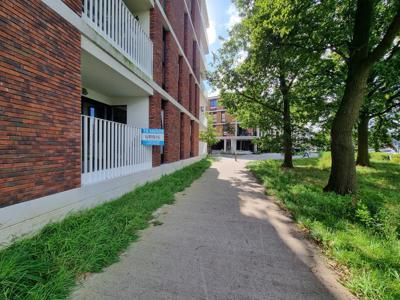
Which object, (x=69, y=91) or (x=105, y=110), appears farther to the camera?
(x=105, y=110)

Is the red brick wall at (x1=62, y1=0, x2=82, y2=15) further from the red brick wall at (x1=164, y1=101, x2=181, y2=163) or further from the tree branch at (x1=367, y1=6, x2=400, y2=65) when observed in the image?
the tree branch at (x1=367, y1=6, x2=400, y2=65)

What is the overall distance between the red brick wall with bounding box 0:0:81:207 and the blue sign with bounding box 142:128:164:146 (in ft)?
9.62

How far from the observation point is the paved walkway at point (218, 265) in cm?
223

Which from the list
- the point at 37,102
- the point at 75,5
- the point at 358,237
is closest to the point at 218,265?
the point at 358,237

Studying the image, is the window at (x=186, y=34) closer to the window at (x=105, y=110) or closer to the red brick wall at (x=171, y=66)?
the red brick wall at (x=171, y=66)

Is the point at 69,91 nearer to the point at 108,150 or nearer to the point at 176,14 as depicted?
the point at 108,150

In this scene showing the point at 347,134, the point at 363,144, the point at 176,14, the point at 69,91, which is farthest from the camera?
the point at 363,144

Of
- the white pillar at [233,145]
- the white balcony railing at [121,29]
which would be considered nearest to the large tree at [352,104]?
the white balcony railing at [121,29]

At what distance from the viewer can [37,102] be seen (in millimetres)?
3176

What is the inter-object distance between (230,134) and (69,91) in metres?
40.0

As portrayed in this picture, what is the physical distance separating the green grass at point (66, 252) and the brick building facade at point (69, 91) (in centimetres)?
67

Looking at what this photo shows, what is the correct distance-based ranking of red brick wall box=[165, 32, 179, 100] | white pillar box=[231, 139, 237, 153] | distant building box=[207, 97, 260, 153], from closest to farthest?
1. red brick wall box=[165, 32, 179, 100]
2. distant building box=[207, 97, 260, 153]
3. white pillar box=[231, 139, 237, 153]

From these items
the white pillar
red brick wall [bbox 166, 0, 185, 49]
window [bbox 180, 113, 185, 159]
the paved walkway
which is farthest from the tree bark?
the white pillar

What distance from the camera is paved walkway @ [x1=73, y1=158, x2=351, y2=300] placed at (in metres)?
2.23
